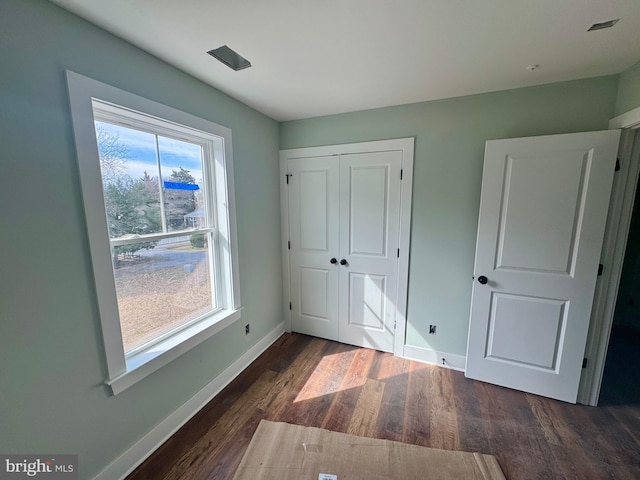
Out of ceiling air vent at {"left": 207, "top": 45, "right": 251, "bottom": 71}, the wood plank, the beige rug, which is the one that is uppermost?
ceiling air vent at {"left": 207, "top": 45, "right": 251, "bottom": 71}

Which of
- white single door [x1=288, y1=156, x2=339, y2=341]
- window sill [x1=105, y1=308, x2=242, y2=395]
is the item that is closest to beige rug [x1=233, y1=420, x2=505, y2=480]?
window sill [x1=105, y1=308, x2=242, y2=395]

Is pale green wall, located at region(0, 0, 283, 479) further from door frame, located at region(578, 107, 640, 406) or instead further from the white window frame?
door frame, located at region(578, 107, 640, 406)

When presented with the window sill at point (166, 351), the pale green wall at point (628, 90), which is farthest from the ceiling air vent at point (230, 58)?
the pale green wall at point (628, 90)

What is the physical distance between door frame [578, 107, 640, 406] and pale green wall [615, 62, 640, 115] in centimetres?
6

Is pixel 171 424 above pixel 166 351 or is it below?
below

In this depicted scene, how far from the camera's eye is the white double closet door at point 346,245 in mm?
2438

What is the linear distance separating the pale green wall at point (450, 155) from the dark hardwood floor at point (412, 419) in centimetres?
51

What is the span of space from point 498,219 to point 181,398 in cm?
269

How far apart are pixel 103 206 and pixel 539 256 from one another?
9.28 ft

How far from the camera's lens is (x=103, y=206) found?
49.9 inches

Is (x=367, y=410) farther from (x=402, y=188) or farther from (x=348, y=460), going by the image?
(x=402, y=188)

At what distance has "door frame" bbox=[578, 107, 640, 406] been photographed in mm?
1679

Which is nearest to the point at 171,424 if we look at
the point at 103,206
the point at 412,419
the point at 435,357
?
the point at 103,206

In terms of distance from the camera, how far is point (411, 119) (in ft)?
7.42
